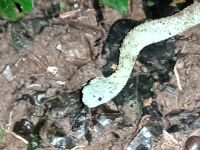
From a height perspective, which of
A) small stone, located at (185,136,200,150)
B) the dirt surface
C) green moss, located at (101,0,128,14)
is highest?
green moss, located at (101,0,128,14)

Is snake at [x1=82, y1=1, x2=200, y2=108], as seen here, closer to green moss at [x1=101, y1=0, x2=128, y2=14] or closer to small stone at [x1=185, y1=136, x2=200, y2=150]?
green moss at [x1=101, y1=0, x2=128, y2=14]

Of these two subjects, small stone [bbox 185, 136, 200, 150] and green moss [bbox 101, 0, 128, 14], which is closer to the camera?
small stone [bbox 185, 136, 200, 150]

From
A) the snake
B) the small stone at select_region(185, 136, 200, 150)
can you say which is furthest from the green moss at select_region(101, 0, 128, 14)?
the small stone at select_region(185, 136, 200, 150)

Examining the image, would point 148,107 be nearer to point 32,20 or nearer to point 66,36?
point 66,36

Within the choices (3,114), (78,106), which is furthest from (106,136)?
(3,114)

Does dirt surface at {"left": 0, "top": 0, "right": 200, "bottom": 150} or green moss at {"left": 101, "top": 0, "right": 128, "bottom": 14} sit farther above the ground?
green moss at {"left": 101, "top": 0, "right": 128, "bottom": 14}

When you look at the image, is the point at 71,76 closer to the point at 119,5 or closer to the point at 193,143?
the point at 119,5

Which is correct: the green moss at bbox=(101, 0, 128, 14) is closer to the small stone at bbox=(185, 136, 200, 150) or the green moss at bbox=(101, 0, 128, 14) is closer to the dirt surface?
the dirt surface
